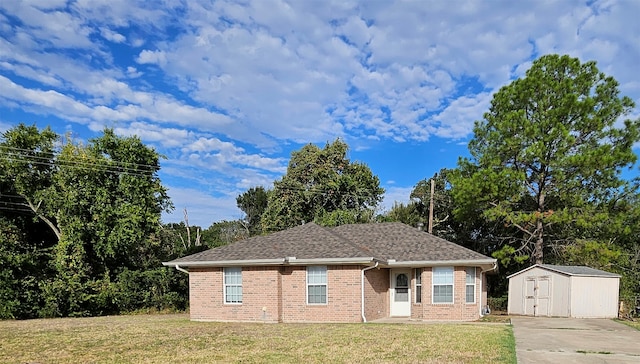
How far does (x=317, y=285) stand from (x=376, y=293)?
7.67 ft

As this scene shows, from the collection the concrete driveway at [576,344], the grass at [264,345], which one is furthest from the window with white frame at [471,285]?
the grass at [264,345]

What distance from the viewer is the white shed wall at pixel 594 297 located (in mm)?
19344

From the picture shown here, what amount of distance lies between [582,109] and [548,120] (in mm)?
1647

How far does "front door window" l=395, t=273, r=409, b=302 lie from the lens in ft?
61.2

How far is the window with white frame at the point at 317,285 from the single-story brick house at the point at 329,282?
34 millimetres

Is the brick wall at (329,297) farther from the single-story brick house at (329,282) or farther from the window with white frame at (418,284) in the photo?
the window with white frame at (418,284)

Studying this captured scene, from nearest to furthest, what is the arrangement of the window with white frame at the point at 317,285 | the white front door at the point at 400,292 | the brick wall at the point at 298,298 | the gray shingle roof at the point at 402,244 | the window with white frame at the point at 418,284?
the brick wall at the point at 298,298
the window with white frame at the point at 317,285
the gray shingle roof at the point at 402,244
the window with white frame at the point at 418,284
the white front door at the point at 400,292

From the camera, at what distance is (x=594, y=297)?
1964 centimetres

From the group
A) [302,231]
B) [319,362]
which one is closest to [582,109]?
[302,231]

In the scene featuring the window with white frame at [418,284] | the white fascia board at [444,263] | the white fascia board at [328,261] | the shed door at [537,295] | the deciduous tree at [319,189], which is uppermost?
the deciduous tree at [319,189]

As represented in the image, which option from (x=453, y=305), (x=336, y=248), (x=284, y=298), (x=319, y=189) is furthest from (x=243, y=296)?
(x=319, y=189)

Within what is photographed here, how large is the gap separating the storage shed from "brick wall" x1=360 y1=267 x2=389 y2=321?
669cm

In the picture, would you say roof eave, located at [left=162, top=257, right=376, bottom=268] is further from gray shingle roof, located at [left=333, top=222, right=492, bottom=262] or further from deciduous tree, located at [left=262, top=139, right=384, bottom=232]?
deciduous tree, located at [left=262, top=139, right=384, bottom=232]

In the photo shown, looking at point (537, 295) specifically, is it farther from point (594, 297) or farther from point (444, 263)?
point (444, 263)
